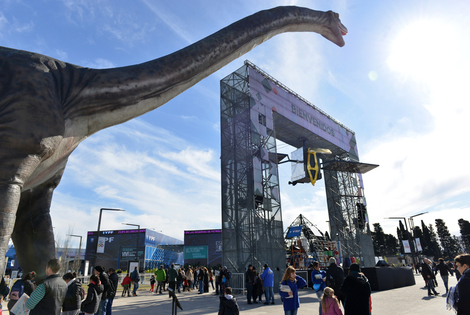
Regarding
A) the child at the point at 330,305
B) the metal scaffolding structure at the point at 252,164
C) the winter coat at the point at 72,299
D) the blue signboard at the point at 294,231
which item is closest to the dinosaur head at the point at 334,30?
the child at the point at 330,305

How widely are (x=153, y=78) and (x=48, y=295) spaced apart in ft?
8.59

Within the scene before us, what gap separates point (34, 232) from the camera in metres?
3.39

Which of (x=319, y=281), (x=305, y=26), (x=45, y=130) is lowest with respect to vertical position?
(x=319, y=281)

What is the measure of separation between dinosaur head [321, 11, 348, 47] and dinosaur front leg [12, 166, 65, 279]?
4985 mm

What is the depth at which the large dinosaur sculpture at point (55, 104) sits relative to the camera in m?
2.57

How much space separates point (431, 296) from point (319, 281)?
736cm

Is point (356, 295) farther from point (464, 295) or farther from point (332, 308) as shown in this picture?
point (464, 295)

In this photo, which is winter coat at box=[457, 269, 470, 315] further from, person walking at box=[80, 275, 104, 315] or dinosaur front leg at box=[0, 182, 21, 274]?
person walking at box=[80, 275, 104, 315]

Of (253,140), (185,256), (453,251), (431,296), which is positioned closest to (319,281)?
(431,296)

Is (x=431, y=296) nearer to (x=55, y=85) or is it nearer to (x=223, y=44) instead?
(x=223, y=44)

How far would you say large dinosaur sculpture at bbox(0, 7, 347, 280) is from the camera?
2.57 meters

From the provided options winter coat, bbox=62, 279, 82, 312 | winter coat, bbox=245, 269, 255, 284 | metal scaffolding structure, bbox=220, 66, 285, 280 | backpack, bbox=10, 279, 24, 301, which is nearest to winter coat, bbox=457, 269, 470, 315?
winter coat, bbox=62, 279, 82, 312

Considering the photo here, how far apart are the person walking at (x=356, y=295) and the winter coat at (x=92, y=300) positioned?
4336 mm

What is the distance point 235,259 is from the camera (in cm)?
1675
